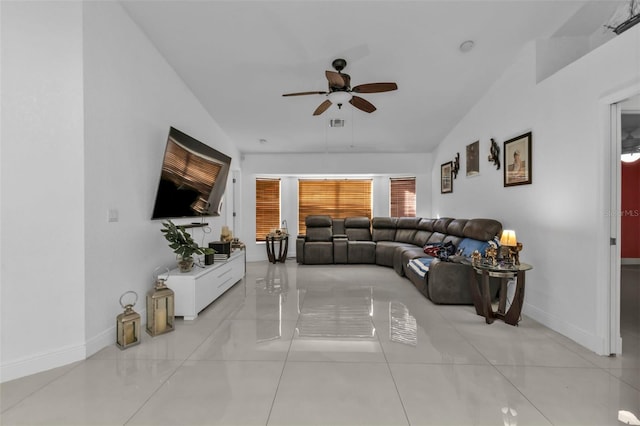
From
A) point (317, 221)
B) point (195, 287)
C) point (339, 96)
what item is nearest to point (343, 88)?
point (339, 96)

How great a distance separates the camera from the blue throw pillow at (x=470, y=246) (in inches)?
139

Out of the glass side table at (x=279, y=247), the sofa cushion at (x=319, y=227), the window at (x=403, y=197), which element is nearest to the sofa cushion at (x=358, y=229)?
the sofa cushion at (x=319, y=227)

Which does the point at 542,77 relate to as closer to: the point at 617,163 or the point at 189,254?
the point at 617,163

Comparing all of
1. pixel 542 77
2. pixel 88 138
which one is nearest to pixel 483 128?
pixel 542 77

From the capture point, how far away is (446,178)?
215 inches

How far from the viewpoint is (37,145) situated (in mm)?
1954

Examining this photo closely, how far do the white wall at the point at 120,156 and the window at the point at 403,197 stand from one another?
500 cm

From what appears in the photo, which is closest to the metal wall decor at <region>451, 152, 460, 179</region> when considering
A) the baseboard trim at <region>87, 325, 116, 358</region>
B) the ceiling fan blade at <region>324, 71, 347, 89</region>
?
the ceiling fan blade at <region>324, 71, 347, 89</region>

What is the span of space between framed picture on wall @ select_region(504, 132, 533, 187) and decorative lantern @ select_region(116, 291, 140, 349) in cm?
412

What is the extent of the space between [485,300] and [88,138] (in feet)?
12.7

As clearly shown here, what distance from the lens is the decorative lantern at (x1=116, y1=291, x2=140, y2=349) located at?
227 centimetres

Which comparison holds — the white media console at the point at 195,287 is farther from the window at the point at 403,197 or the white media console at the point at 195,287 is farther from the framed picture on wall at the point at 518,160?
the window at the point at 403,197

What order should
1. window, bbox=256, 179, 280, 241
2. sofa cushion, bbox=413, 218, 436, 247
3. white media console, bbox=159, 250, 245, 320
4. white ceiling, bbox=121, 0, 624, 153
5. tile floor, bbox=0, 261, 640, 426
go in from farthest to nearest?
window, bbox=256, 179, 280, 241 → sofa cushion, bbox=413, 218, 436, 247 → white media console, bbox=159, 250, 245, 320 → white ceiling, bbox=121, 0, 624, 153 → tile floor, bbox=0, 261, 640, 426

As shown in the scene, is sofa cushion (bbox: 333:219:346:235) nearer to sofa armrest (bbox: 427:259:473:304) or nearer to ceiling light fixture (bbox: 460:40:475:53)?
sofa armrest (bbox: 427:259:473:304)
